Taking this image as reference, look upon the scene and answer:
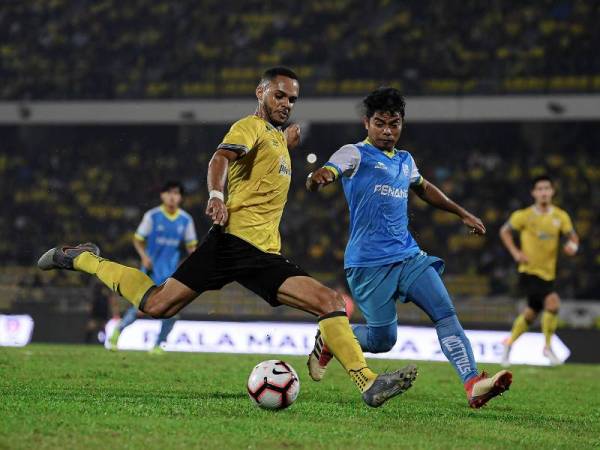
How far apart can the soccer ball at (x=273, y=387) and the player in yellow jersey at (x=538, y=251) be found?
8.26 m

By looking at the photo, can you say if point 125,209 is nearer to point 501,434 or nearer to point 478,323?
point 478,323

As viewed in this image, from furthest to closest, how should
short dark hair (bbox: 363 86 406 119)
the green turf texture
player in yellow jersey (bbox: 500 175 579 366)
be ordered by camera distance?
player in yellow jersey (bbox: 500 175 579 366), short dark hair (bbox: 363 86 406 119), the green turf texture

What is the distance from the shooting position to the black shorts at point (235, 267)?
23.6ft

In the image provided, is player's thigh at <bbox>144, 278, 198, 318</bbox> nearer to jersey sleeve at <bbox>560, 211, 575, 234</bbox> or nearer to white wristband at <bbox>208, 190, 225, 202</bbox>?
white wristband at <bbox>208, 190, 225, 202</bbox>

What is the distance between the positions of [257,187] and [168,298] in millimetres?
1034

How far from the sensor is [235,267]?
23.7ft

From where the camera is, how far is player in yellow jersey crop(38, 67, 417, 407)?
704 centimetres

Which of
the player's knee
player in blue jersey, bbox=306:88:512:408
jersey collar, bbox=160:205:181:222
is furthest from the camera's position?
jersey collar, bbox=160:205:181:222

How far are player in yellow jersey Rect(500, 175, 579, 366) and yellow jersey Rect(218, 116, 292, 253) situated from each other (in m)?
8.07

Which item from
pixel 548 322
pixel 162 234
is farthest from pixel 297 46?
pixel 548 322

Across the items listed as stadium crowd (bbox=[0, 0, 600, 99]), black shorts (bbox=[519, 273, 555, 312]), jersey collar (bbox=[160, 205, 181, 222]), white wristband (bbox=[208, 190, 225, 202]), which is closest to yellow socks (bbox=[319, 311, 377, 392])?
white wristband (bbox=[208, 190, 225, 202])

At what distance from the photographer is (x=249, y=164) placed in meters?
7.34

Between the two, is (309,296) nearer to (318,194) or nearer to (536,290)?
(536,290)

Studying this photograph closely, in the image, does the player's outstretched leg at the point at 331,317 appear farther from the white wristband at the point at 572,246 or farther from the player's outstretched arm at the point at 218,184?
the white wristband at the point at 572,246
